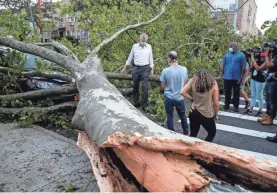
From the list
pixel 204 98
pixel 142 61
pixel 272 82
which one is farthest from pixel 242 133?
pixel 142 61

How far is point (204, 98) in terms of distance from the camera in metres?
3.92

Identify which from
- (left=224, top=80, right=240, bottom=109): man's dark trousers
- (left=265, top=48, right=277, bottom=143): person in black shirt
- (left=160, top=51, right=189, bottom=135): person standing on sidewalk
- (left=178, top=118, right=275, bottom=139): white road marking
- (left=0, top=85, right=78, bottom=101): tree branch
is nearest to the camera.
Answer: (left=160, top=51, right=189, bottom=135): person standing on sidewalk

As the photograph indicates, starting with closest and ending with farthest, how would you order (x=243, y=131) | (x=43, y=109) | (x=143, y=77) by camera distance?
(x=43, y=109)
(x=243, y=131)
(x=143, y=77)

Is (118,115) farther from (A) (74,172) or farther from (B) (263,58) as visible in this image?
(B) (263,58)

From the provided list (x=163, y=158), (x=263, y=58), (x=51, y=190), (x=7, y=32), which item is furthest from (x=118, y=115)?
(x=7, y=32)

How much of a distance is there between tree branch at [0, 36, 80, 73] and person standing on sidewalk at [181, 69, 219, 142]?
1.91m

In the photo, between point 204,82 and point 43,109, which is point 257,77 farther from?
point 43,109

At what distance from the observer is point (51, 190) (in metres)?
3.23

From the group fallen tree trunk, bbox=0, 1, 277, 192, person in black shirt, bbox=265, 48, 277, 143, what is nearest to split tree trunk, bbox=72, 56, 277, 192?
fallen tree trunk, bbox=0, 1, 277, 192

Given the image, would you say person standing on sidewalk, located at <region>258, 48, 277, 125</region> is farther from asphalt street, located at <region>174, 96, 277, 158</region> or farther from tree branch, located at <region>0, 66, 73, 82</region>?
tree branch, located at <region>0, 66, 73, 82</region>

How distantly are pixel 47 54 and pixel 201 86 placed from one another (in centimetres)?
299

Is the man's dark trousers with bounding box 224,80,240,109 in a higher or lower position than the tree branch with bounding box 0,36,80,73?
lower

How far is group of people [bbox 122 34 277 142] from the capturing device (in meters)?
3.94

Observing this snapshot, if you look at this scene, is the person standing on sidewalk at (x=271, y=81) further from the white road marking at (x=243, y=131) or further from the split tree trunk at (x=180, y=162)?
the split tree trunk at (x=180, y=162)
